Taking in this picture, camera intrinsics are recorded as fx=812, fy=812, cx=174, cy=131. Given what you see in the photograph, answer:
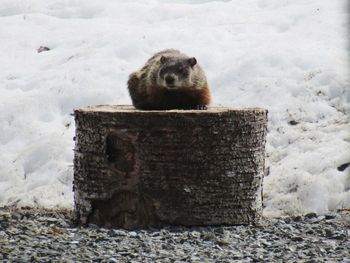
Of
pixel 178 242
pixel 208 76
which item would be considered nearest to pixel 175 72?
pixel 178 242

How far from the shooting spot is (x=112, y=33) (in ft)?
43.3

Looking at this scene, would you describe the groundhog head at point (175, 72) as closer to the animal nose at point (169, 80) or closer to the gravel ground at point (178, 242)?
the animal nose at point (169, 80)

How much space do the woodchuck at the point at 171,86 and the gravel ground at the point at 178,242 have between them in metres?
1.31

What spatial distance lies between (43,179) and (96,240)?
9.35 feet

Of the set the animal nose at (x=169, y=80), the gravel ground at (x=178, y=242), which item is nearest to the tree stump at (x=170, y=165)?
the gravel ground at (x=178, y=242)

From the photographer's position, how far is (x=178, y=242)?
6320 mm

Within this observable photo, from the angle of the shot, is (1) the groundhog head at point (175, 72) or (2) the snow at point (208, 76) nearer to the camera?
(1) the groundhog head at point (175, 72)

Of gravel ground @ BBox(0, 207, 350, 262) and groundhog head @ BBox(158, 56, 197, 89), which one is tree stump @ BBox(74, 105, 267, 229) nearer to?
gravel ground @ BBox(0, 207, 350, 262)

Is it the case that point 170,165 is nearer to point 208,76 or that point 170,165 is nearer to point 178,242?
point 178,242

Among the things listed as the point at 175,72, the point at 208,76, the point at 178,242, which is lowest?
the point at 178,242

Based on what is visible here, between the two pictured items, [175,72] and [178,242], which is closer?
[178,242]

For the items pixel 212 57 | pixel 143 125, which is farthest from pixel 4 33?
pixel 143 125

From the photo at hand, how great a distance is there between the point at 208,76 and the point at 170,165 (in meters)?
4.64

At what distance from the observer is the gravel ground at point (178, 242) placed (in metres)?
5.83
